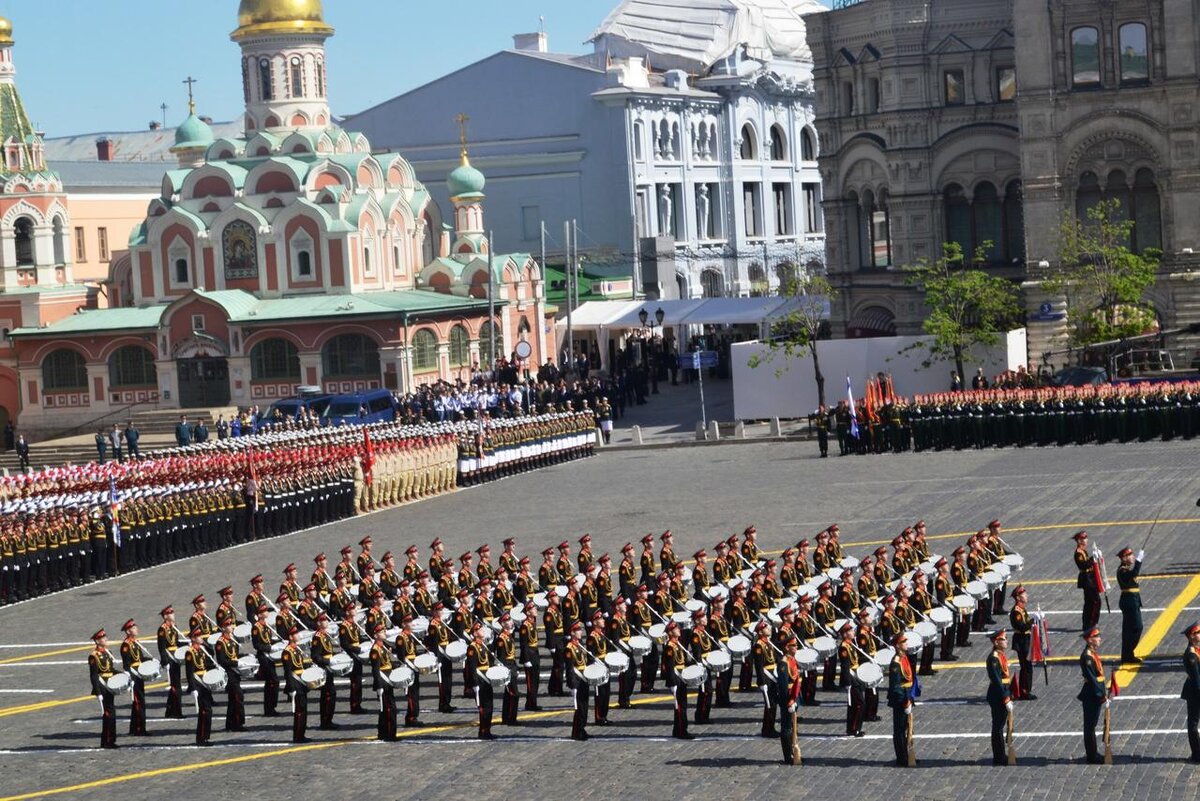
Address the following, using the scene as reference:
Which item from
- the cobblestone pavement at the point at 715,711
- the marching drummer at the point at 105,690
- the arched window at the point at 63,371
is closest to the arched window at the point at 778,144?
the arched window at the point at 63,371

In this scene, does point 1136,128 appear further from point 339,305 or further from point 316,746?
point 316,746

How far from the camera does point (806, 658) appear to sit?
65.2 feet

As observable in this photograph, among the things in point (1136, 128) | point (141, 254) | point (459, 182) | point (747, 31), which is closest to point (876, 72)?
point (1136, 128)

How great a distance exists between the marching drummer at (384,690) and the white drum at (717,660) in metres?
3.19

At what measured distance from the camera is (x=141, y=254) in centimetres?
6353

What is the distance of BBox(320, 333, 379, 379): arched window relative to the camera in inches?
2352

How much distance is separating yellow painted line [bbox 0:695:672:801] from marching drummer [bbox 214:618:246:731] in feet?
3.83

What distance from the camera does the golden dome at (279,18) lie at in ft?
214

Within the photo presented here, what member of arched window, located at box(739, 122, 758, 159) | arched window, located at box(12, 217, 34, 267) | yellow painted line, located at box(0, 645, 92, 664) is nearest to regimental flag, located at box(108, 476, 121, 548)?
yellow painted line, located at box(0, 645, 92, 664)

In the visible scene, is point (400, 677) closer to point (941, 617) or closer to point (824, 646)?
point (824, 646)

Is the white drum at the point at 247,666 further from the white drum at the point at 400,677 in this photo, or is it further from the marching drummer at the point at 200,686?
the white drum at the point at 400,677

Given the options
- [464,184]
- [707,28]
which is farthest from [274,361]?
[707,28]

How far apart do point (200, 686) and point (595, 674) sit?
4153 mm

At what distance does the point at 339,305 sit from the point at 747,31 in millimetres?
39373
